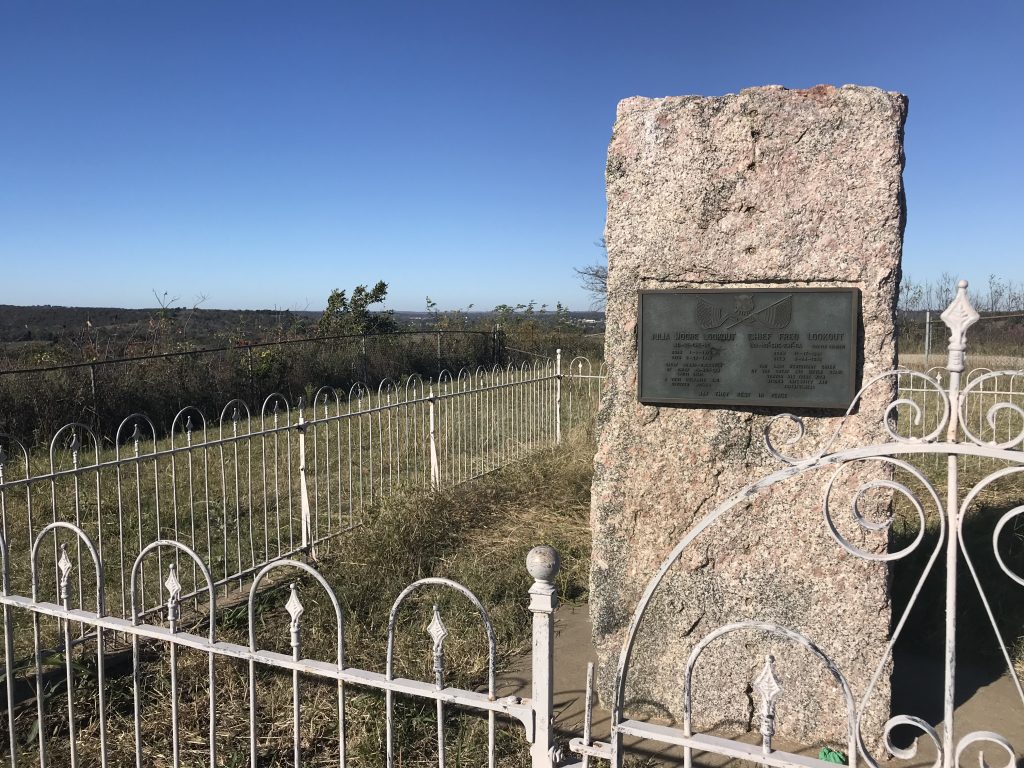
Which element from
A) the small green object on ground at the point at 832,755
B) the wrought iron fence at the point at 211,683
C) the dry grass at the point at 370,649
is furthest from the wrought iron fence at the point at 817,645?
the dry grass at the point at 370,649

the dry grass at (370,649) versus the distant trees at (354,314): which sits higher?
the distant trees at (354,314)

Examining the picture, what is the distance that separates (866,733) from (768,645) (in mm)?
507

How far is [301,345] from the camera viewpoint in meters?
13.0

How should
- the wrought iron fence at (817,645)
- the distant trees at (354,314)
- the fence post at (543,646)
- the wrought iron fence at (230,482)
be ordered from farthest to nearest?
1. the distant trees at (354,314)
2. the wrought iron fence at (230,482)
3. the fence post at (543,646)
4. the wrought iron fence at (817,645)

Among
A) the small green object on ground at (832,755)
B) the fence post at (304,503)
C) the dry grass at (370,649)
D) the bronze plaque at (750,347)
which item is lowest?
the small green object on ground at (832,755)

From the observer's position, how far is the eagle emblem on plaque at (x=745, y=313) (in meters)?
3.14

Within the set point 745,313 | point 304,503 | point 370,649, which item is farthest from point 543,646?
point 304,503

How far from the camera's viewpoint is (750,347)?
3201mm

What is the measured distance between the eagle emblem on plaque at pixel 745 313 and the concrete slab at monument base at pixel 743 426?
5 cm

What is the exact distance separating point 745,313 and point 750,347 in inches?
5.6

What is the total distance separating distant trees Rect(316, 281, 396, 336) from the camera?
15790 mm

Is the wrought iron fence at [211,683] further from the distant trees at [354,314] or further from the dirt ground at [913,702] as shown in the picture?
the distant trees at [354,314]

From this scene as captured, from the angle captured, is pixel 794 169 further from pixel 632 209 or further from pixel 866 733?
pixel 866 733

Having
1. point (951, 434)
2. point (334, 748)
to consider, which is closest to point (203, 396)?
point (334, 748)
